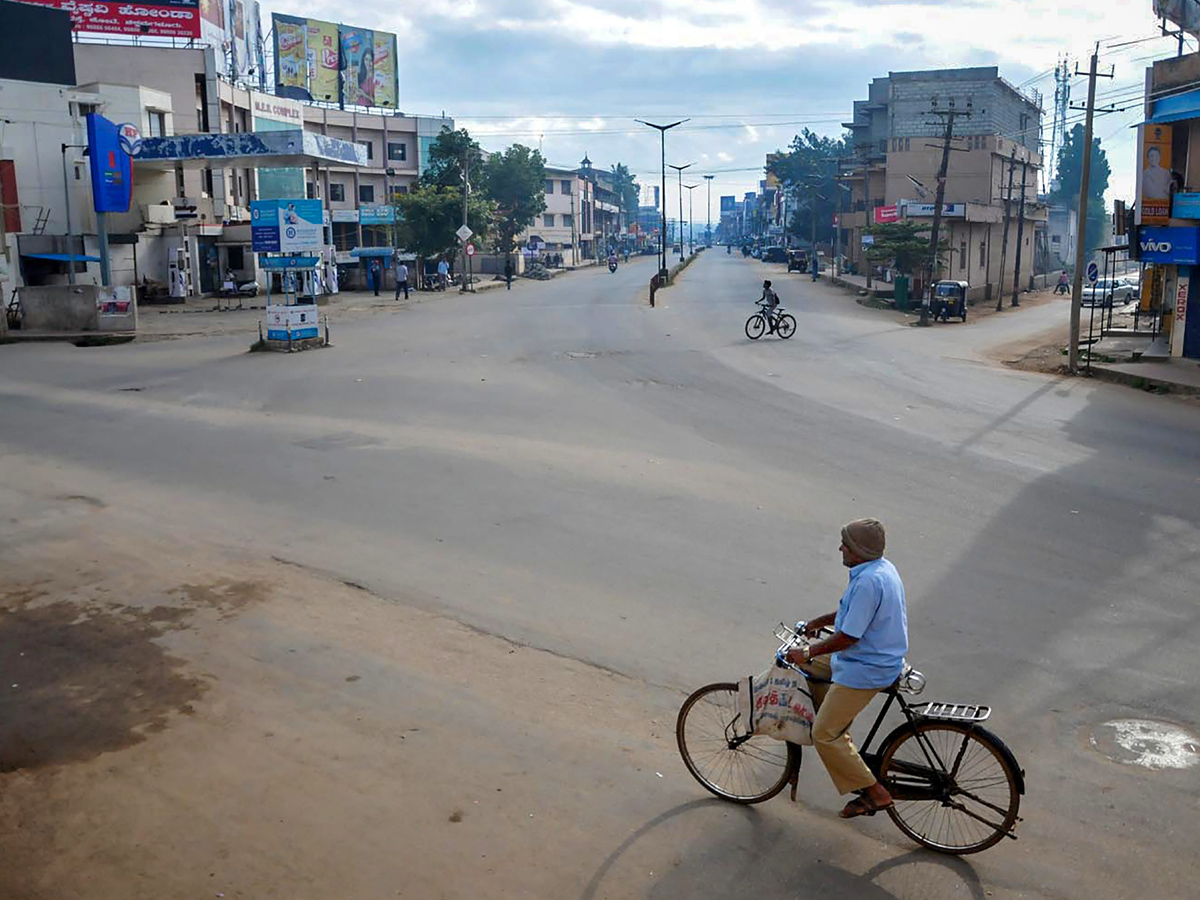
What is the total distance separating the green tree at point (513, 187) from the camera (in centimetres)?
9112

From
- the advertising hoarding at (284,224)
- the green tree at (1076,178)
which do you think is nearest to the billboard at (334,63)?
the advertising hoarding at (284,224)

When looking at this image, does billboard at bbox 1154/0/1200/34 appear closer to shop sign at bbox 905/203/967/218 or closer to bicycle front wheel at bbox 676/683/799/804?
shop sign at bbox 905/203/967/218

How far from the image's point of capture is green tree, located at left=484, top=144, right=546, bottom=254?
91.1 m

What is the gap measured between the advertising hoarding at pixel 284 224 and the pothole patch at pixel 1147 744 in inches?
1007

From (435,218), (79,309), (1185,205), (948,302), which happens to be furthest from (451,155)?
(1185,205)

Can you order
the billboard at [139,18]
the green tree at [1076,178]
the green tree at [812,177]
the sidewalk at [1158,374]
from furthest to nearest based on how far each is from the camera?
the green tree at [1076,178], the green tree at [812,177], the billboard at [139,18], the sidewalk at [1158,374]

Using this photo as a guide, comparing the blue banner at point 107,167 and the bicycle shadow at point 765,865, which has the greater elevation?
the blue banner at point 107,167

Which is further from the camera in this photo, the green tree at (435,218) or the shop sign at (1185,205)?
the green tree at (435,218)

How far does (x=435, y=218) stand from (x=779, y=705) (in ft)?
200

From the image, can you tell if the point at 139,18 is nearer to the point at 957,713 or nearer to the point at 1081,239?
the point at 1081,239

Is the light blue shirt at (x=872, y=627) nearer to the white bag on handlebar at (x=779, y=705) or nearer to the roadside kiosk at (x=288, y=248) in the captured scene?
the white bag on handlebar at (x=779, y=705)

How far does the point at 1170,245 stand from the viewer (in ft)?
90.4

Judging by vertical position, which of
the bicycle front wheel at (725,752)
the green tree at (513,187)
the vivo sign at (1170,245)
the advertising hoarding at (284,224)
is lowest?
the bicycle front wheel at (725,752)

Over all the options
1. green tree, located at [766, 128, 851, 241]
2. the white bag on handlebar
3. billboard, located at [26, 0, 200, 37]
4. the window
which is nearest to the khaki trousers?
the white bag on handlebar
